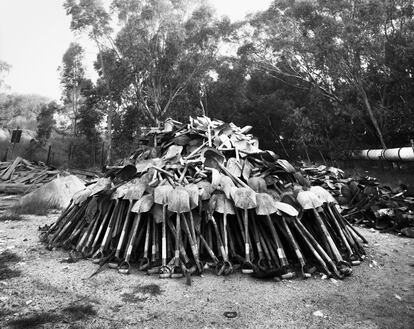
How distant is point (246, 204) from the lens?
12.7ft

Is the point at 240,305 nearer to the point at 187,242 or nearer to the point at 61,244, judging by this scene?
the point at 187,242

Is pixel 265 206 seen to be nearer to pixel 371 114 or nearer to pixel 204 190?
pixel 204 190

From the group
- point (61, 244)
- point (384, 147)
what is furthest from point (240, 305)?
point (384, 147)

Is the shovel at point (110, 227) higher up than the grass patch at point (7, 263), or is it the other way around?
the shovel at point (110, 227)

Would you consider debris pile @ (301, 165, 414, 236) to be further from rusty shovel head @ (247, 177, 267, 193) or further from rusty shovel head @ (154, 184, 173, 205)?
rusty shovel head @ (154, 184, 173, 205)

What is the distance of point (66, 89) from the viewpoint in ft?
78.2

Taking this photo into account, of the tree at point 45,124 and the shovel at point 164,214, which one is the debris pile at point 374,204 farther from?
the tree at point 45,124

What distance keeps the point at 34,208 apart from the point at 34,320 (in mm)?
5371

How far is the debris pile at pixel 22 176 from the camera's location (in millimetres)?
10586

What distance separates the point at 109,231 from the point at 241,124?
16.0 m

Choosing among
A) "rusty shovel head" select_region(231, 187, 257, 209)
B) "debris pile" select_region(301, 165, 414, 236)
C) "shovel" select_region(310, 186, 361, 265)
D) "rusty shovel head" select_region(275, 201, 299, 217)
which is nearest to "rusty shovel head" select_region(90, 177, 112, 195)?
"rusty shovel head" select_region(231, 187, 257, 209)

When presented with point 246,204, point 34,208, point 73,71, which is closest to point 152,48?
point 73,71

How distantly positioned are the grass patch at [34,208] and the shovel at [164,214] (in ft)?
14.2

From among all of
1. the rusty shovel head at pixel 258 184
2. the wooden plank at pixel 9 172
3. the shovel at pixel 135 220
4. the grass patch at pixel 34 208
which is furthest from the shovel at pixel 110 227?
the wooden plank at pixel 9 172
